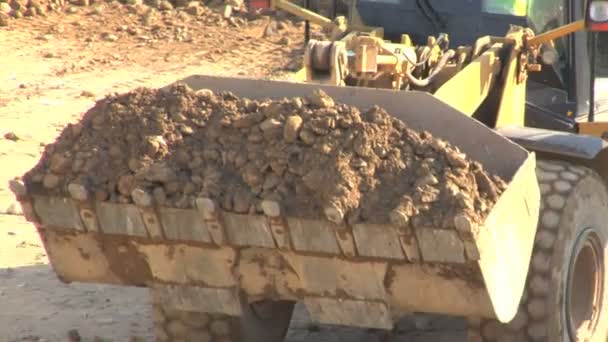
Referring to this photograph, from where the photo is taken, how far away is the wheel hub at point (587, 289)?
20.6ft

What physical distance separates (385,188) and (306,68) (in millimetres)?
1506

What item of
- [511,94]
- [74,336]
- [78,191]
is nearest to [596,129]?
[511,94]

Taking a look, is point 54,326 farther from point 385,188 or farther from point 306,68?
point 385,188

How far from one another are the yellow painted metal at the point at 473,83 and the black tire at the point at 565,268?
0.53m

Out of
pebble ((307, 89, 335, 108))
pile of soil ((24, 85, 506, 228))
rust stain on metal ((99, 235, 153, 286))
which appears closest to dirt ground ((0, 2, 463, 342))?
rust stain on metal ((99, 235, 153, 286))

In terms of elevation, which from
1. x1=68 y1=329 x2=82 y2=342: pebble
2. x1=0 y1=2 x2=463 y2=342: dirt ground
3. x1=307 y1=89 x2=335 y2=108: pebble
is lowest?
x1=0 y1=2 x2=463 y2=342: dirt ground

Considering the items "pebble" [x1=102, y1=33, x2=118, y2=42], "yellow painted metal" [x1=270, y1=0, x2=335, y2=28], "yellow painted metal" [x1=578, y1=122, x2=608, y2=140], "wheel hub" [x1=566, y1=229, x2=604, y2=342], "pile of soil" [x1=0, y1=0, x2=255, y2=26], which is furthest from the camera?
"pile of soil" [x1=0, y1=0, x2=255, y2=26]

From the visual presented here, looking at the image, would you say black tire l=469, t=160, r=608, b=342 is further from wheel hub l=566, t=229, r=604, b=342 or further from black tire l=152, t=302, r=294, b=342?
black tire l=152, t=302, r=294, b=342

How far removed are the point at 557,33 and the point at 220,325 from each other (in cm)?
228

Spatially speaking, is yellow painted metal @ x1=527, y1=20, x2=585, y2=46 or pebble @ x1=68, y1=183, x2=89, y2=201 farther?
yellow painted metal @ x1=527, y1=20, x2=585, y2=46

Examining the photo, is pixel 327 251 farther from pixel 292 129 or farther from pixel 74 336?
pixel 74 336

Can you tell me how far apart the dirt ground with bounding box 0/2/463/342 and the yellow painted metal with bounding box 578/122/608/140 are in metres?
1.46

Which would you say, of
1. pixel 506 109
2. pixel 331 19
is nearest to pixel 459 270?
pixel 506 109

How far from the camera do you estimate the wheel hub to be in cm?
628
